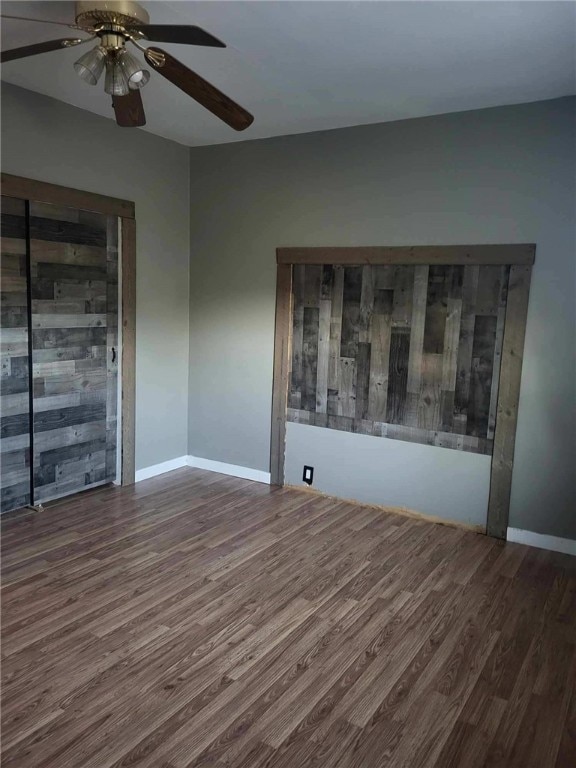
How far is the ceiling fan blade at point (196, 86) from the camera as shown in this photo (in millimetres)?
2320

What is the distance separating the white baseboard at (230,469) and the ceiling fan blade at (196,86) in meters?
2.73

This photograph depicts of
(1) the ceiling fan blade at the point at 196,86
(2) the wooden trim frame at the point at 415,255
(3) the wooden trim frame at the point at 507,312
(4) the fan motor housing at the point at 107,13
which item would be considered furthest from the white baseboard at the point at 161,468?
(4) the fan motor housing at the point at 107,13

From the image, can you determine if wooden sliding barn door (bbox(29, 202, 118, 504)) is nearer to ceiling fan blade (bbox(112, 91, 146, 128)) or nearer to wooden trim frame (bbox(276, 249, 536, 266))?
ceiling fan blade (bbox(112, 91, 146, 128))

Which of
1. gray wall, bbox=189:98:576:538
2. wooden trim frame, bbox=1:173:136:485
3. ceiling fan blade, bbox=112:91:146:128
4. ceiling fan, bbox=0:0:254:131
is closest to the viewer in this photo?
ceiling fan, bbox=0:0:254:131

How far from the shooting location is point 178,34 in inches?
84.4

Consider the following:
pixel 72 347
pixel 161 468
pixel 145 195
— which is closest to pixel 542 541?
pixel 161 468

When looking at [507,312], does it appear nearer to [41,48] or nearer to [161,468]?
[41,48]

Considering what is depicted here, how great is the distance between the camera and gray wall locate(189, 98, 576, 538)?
11.6 feet

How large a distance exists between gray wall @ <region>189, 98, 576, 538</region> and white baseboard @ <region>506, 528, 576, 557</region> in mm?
53

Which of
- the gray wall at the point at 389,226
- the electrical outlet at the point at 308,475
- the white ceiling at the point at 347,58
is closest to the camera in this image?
the white ceiling at the point at 347,58

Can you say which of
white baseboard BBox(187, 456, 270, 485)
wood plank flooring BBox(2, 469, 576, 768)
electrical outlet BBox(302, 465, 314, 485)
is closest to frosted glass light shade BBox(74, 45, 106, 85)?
→ wood plank flooring BBox(2, 469, 576, 768)

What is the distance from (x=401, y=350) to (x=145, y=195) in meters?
2.23

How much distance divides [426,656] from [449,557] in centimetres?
105

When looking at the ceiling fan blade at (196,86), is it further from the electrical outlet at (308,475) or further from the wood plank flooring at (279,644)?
the electrical outlet at (308,475)
